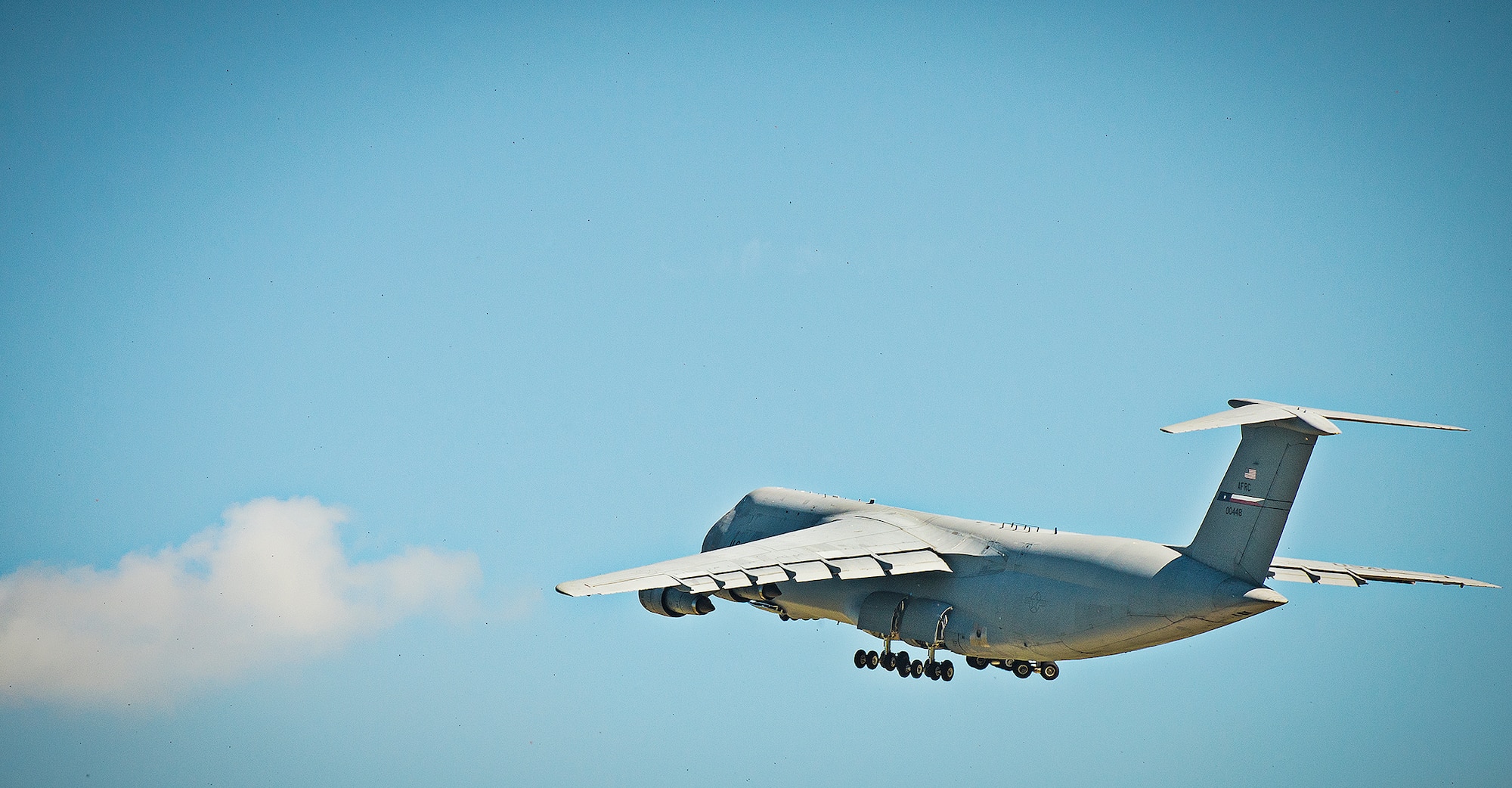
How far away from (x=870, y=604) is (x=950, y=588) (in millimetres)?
2043

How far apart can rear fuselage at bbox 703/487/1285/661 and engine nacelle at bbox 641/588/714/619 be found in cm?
265

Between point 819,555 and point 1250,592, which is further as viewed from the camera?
point 819,555

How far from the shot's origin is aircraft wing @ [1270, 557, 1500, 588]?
99.6 feet

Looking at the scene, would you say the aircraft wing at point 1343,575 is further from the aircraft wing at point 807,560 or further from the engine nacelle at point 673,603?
the engine nacelle at point 673,603

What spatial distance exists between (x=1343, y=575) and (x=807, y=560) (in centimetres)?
1048

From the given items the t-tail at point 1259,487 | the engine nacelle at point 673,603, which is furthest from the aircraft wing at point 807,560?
the t-tail at point 1259,487

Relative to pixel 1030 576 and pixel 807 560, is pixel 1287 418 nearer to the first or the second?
pixel 1030 576

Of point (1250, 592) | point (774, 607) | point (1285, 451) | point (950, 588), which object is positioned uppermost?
point (1285, 451)

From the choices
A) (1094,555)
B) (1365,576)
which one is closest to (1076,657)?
Result: (1094,555)

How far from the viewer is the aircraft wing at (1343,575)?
30.4 m

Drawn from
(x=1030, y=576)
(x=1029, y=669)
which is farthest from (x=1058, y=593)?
(x=1029, y=669)

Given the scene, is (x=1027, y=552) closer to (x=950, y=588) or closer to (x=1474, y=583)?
(x=950, y=588)

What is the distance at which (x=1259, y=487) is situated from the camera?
91.0 feet

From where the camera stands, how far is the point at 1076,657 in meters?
29.3
